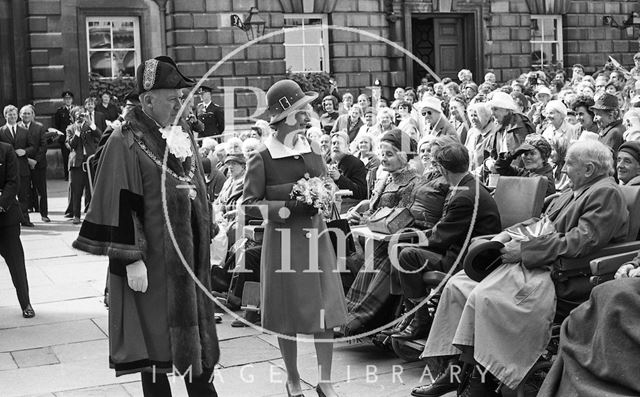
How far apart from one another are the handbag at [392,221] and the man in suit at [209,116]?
11390 millimetres

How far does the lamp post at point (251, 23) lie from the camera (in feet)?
77.7

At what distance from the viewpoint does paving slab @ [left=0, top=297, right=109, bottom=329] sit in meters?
9.32

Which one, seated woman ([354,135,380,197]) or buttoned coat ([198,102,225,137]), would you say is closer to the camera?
seated woman ([354,135,380,197])

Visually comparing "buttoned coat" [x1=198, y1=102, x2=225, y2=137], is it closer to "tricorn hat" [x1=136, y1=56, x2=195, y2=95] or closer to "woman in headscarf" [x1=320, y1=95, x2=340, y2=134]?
"woman in headscarf" [x1=320, y1=95, x2=340, y2=134]

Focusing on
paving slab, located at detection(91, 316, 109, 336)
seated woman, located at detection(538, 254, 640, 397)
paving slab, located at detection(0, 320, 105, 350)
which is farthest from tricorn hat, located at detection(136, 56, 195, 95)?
paving slab, located at detection(91, 316, 109, 336)

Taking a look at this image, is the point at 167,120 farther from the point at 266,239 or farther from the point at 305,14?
the point at 305,14

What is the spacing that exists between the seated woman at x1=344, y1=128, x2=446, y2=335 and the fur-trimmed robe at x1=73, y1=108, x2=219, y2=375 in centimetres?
213

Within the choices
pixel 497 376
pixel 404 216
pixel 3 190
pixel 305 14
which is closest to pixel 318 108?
pixel 305 14

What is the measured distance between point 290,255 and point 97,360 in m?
2.30

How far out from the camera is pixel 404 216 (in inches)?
296

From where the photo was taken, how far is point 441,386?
6344 mm

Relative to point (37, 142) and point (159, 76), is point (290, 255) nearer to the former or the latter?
point (159, 76)

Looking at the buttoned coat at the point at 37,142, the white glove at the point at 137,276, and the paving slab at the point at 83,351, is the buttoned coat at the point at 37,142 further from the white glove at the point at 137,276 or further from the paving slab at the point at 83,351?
the white glove at the point at 137,276

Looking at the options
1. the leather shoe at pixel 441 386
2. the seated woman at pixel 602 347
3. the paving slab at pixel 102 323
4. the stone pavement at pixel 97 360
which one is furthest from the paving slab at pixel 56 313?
the seated woman at pixel 602 347
